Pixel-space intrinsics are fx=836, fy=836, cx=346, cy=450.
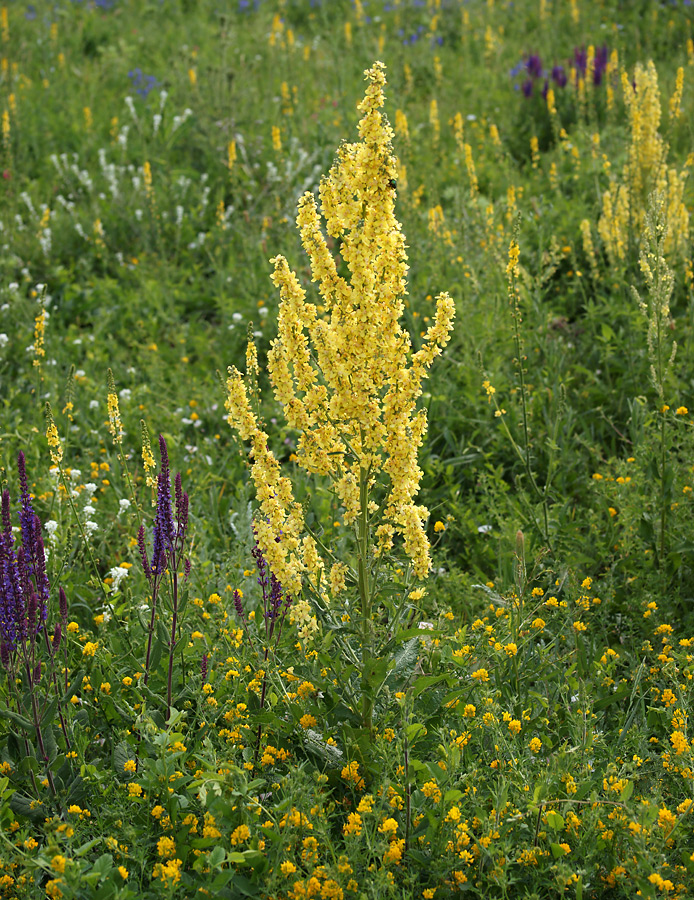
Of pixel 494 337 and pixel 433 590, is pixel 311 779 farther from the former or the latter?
pixel 494 337

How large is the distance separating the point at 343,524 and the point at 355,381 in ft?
5.17

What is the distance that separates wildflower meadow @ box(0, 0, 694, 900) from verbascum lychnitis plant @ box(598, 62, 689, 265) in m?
0.03

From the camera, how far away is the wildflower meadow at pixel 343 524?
Result: 223cm

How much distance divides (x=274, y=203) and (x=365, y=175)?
4550mm

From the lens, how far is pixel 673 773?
98.1 inches

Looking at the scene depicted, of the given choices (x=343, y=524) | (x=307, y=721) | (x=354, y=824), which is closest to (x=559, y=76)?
(x=343, y=524)

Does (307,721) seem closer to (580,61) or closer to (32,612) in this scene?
(32,612)

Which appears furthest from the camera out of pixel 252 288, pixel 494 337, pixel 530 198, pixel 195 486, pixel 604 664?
pixel 530 198

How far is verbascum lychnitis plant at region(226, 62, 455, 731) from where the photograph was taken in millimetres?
2217

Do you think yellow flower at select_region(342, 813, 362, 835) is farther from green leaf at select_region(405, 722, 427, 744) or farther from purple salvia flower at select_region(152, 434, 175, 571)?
purple salvia flower at select_region(152, 434, 175, 571)

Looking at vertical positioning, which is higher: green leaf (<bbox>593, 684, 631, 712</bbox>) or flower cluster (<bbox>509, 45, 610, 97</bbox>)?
flower cluster (<bbox>509, 45, 610, 97</bbox>)

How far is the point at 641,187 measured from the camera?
5.23m

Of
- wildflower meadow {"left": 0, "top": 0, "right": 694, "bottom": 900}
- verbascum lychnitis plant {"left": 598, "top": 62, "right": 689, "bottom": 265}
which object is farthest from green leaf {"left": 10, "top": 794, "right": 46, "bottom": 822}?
verbascum lychnitis plant {"left": 598, "top": 62, "right": 689, "bottom": 265}


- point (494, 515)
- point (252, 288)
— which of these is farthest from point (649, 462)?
point (252, 288)
